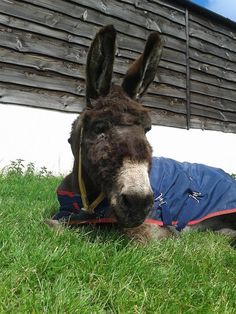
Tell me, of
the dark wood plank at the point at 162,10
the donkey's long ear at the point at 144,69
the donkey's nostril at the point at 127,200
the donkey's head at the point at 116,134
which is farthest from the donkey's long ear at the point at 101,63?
the dark wood plank at the point at 162,10

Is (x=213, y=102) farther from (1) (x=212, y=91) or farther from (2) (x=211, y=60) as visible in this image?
(2) (x=211, y=60)

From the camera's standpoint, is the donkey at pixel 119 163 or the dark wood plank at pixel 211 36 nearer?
the donkey at pixel 119 163

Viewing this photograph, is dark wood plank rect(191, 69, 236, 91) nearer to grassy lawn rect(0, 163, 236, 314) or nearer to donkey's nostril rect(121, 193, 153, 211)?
grassy lawn rect(0, 163, 236, 314)

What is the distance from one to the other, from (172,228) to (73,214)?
909 millimetres

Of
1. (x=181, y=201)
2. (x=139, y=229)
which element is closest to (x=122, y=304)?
(x=139, y=229)

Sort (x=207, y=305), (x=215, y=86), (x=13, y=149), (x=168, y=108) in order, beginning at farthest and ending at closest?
(x=215, y=86), (x=168, y=108), (x=13, y=149), (x=207, y=305)

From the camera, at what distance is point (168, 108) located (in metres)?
11.4

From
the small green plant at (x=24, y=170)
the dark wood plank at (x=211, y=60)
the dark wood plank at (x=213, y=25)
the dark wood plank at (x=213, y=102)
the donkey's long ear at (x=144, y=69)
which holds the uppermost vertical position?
the dark wood plank at (x=213, y=25)

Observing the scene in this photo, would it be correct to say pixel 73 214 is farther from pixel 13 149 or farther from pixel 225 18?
pixel 225 18

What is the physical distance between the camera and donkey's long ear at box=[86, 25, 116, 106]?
3.17 m

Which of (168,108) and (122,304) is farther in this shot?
(168,108)

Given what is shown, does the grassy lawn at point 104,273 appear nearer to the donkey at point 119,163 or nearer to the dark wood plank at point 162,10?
the donkey at point 119,163

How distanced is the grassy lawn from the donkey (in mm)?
234

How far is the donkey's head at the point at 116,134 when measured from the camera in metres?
2.68
